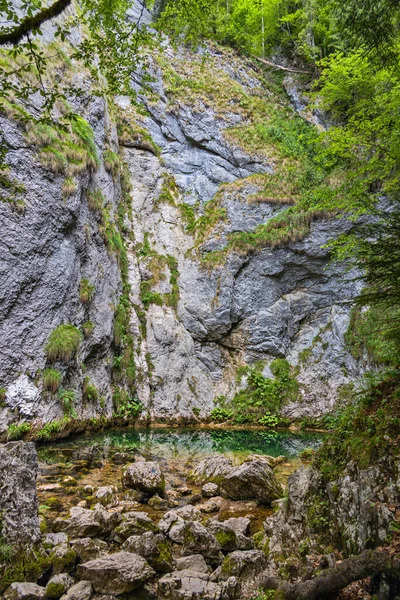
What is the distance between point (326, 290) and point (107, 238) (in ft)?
39.0

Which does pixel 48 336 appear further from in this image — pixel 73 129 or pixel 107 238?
pixel 73 129

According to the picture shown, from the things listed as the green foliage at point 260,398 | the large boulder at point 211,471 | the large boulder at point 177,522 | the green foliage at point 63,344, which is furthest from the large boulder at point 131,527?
the green foliage at point 260,398

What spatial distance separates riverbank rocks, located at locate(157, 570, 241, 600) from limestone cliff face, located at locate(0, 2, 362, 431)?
7.09 meters

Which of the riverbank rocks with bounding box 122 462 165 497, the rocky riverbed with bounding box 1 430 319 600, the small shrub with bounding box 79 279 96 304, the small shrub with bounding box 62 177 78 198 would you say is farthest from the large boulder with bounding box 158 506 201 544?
the small shrub with bounding box 62 177 78 198

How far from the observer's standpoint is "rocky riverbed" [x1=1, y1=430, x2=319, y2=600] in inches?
139

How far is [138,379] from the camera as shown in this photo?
51.3 feet

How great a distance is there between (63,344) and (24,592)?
26.6 ft

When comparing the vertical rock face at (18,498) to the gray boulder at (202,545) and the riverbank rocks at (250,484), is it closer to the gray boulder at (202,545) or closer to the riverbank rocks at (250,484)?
the gray boulder at (202,545)

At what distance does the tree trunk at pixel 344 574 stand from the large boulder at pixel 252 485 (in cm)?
397

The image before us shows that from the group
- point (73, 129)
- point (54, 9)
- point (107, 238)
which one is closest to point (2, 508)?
point (54, 9)

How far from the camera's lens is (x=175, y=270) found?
2009 centimetres

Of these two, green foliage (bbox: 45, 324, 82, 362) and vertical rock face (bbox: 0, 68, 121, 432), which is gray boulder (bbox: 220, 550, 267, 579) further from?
green foliage (bbox: 45, 324, 82, 362)

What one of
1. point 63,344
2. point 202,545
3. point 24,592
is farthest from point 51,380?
point 24,592

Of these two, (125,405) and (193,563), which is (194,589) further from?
(125,405)
